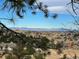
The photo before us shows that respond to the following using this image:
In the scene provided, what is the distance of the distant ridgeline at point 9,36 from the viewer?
6.94 m

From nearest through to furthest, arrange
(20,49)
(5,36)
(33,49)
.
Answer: (20,49)
(33,49)
(5,36)

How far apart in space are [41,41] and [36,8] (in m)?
0.71

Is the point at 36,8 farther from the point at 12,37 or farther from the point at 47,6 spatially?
the point at 12,37

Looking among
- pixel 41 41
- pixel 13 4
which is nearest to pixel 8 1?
pixel 13 4

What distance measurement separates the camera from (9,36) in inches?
275

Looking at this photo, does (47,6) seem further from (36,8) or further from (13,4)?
(13,4)

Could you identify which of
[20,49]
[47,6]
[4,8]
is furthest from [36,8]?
[20,49]

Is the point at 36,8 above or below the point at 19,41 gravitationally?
above

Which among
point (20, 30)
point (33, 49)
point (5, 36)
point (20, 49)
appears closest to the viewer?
point (20, 49)

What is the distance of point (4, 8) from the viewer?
6.87 meters

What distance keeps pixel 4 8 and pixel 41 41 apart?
1.04 m

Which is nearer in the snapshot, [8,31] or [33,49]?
[33,49]

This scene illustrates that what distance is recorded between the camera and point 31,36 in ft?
23.9

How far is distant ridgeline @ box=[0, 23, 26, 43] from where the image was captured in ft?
22.8
